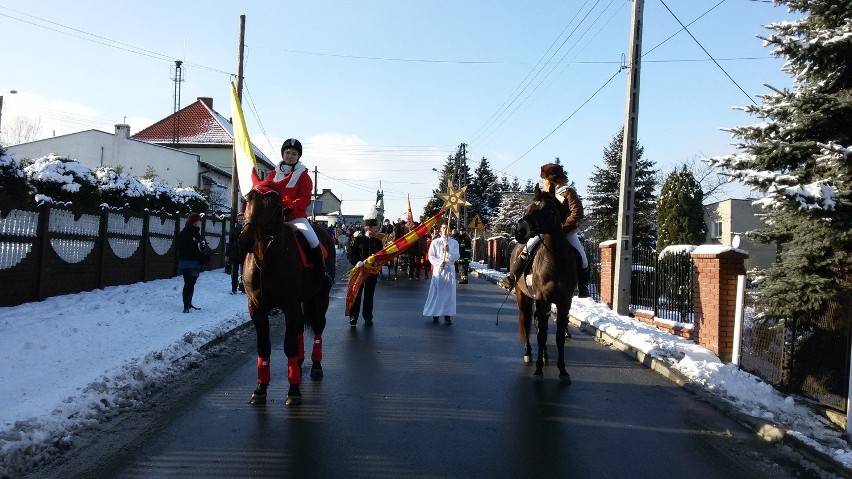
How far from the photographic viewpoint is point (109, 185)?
1588cm

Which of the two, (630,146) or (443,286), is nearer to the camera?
(443,286)

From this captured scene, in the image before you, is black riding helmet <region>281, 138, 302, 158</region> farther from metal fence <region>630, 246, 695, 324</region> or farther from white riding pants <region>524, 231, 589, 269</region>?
metal fence <region>630, 246, 695, 324</region>

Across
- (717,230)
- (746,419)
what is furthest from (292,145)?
(717,230)

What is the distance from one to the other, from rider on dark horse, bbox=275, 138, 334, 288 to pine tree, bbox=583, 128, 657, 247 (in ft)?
101

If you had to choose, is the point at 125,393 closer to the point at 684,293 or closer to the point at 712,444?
the point at 712,444

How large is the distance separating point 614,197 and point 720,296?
27.9 m

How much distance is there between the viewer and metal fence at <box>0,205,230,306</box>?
10641 mm

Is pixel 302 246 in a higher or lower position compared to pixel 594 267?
higher

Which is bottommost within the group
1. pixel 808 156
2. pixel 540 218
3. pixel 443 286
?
pixel 443 286

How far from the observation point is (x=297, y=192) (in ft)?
23.0

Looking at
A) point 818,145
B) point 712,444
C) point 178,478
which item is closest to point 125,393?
point 178,478

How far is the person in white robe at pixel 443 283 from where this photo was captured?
1302cm

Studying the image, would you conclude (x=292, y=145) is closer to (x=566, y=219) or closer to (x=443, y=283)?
(x=566, y=219)

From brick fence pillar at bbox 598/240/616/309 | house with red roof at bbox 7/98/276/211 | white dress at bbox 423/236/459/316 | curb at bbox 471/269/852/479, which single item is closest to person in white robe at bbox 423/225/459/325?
white dress at bbox 423/236/459/316
